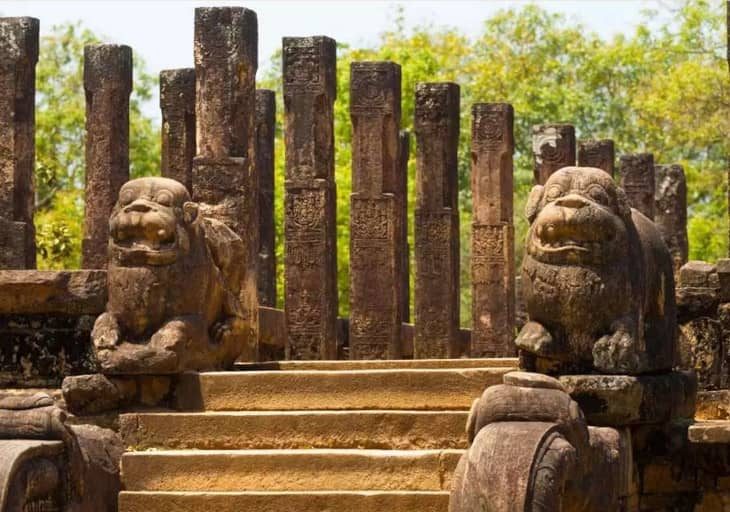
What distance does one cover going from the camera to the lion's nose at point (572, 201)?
12.0 m

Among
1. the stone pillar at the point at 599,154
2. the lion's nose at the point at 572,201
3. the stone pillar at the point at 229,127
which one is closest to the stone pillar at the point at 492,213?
the stone pillar at the point at 599,154

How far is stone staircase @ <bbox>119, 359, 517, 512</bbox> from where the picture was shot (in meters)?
11.6

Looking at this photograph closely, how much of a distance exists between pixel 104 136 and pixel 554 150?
5207 millimetres

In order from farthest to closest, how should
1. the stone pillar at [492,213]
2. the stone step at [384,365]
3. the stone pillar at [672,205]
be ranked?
the stone pillar at [672,205] < the stone pillar at [492,213] < the stone step at [384,365]

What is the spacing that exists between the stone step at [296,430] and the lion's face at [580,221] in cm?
102

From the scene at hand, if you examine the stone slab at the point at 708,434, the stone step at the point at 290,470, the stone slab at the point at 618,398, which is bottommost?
the stone step at the point at 290,470

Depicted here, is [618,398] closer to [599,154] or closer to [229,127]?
[229,127]

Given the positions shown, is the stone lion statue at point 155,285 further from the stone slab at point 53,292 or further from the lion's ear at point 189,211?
the stone slab at point 53,292

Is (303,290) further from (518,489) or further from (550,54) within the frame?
(550,54)

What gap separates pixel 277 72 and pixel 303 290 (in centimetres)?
2482

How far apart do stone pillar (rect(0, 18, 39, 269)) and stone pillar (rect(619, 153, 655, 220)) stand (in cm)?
864

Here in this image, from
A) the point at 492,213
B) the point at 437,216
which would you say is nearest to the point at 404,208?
the point at 437,216

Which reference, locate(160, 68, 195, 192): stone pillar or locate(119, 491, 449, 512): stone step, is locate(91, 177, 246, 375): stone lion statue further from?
locate(160, 68, 195, 192): stone pillar

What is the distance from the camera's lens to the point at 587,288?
11906 mm
